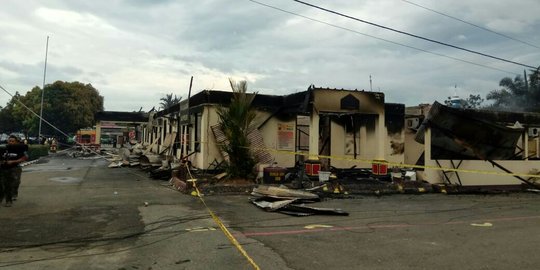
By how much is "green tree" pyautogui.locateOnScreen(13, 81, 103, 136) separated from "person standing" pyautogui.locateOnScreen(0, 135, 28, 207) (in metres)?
48.7

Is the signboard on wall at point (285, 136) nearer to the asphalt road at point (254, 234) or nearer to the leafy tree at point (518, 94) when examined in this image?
the asphalt road at point (254, 234)

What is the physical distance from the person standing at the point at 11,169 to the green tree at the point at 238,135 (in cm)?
572

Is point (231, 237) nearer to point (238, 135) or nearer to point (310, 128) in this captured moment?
point (238, 135)

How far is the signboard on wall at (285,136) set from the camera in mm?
18438

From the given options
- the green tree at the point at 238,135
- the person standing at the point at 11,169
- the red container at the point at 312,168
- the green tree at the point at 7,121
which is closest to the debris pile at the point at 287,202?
the green tree at the point at 238,135

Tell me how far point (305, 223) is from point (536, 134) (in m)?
13.7

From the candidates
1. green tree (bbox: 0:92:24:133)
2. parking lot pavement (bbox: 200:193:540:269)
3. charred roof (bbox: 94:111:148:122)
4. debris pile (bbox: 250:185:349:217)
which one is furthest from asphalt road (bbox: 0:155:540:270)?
green tree (bbox: 0:92:24:133)

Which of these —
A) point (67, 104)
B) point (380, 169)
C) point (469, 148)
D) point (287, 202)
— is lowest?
point (287, 202)

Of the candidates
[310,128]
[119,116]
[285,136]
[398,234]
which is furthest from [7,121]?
[398,234]

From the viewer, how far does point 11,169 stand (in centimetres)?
1069

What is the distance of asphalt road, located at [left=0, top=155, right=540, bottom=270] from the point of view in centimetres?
591

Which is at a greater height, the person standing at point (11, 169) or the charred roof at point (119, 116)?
the charred roof at point (119, 116)

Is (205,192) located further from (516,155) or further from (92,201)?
(516,155)

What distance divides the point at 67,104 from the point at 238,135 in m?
49.0
